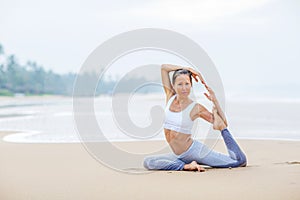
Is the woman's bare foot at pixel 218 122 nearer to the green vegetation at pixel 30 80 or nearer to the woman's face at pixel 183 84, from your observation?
the woman's face at pixel 183 84

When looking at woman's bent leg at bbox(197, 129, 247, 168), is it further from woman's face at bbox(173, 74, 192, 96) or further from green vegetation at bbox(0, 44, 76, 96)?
green vegetation at bbox(0, 44, 76, 96)

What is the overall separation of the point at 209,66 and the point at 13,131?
5364mm

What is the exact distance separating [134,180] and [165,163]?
1.80 ft

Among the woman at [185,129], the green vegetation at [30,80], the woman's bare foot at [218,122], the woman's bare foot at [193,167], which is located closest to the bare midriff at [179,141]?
the woman at [185,129]

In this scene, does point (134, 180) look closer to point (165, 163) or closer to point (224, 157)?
point (165, 163)

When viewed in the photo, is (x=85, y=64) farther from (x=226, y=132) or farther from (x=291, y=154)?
(x=291, y=154)

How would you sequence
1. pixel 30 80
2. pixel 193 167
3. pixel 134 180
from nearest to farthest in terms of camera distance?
pixel 134 180, pixel 193 167, pixel 30 80

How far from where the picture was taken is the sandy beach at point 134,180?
10.3ft

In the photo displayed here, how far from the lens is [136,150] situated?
5855 millimetres

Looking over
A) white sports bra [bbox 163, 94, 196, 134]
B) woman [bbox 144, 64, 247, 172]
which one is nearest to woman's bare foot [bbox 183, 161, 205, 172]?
woman [bbox 144, 64, 247, 172]

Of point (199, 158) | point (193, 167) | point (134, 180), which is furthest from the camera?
point (199, 158)

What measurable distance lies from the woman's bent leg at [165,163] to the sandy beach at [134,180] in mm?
117

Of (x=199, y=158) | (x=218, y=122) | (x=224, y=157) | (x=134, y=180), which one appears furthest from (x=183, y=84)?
(x=134, y=180)

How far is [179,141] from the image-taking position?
4.20m
